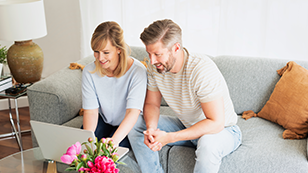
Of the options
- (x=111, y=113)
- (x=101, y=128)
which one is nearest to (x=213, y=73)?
(x=111, y=113)

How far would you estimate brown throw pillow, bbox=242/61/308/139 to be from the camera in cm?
165

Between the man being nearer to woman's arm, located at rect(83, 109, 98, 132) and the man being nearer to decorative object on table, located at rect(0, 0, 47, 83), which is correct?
woman's arm, located at rect(83, 109, 98, 132)

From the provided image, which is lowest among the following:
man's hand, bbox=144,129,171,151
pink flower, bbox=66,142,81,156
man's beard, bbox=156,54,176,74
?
man's hand, bbox=144,129,171,151

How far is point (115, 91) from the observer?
163cm

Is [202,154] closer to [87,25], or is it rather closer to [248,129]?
[248,129]

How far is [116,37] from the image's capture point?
1.49 metres

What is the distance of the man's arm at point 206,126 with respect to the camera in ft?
4.64

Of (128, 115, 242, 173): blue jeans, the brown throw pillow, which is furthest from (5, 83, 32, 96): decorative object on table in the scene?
the brown throw pillow

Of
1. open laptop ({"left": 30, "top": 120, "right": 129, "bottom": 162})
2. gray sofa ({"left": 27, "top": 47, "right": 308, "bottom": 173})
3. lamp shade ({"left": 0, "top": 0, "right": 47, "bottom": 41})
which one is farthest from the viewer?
lamp shade ({"left": 0, "top": 0, "right": 47, "bottom": 41})

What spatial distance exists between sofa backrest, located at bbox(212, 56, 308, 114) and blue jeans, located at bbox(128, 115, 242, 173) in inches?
15.6

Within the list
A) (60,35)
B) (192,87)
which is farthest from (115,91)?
(60,35)

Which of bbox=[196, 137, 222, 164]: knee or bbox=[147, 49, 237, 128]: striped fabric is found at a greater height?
bbox=[147, 49, 237, 128]: striped fabric

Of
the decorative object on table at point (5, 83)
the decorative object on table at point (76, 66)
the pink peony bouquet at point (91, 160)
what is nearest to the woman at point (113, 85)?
the pink peony bouquet at point (91, 160)

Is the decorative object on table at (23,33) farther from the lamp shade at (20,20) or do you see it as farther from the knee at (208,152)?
the knee at (208,152)
